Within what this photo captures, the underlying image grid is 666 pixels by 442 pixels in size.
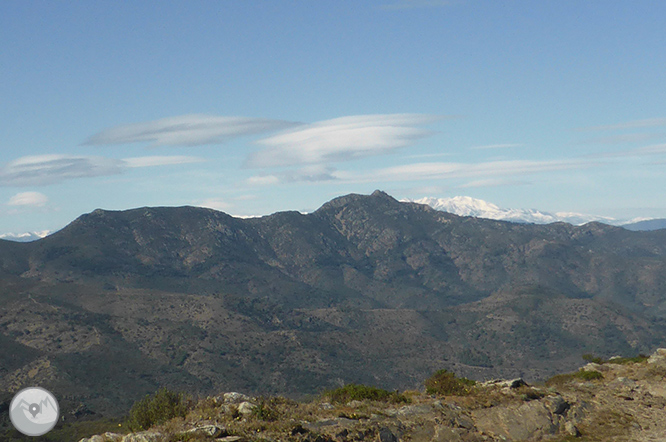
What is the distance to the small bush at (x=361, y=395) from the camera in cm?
3962

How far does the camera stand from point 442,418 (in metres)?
34.8

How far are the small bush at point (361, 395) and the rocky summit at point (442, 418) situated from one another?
14.5 inches

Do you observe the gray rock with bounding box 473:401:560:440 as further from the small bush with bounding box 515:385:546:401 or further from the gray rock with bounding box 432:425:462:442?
the gray rock with bounding box 432:425:462:442

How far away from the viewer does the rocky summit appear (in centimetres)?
2964

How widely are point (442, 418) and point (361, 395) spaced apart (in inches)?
302

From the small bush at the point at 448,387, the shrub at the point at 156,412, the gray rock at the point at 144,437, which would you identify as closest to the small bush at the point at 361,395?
the small bush at the point at 448,387

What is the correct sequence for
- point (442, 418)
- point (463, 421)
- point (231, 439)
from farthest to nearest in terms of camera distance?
point (463, 421) → point (442, 418) → point (231, 439)

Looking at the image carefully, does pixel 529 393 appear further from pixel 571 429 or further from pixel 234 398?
pixel 234 398

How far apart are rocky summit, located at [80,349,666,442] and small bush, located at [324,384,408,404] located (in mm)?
369

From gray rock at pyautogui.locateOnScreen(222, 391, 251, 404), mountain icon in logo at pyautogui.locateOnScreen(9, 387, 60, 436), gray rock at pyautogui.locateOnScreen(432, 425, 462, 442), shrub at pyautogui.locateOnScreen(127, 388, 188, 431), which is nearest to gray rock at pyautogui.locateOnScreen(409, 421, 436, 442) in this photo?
gray rock at pyautogui.locateOnScreen(432, 425, 462, 442)

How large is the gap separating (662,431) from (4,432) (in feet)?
388

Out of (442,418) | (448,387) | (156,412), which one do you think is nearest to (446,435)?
(442,418)

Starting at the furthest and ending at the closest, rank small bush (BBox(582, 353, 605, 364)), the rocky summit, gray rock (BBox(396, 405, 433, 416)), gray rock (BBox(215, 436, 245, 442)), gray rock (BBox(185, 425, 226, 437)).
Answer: small bush (BBox(582, 353, 605, 364))
gray rock (BBox(396, 405, 433, 416))
the rocky summit
gray rock (BBox(185, 425, 226, 437))
gray rock (BBox(215, 436, 245, 442))

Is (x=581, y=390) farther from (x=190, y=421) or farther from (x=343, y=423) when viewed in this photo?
(x=190, y=421)
